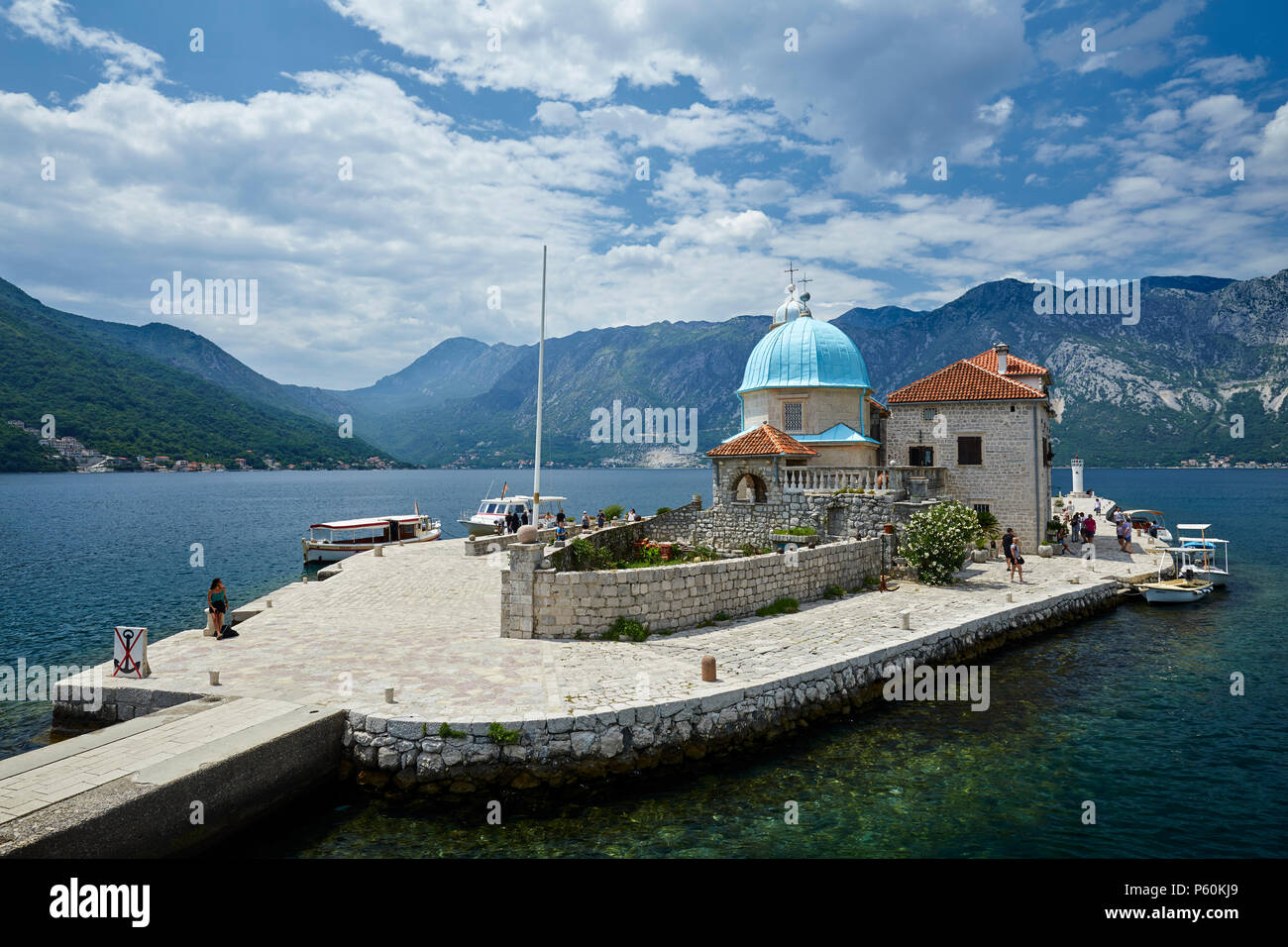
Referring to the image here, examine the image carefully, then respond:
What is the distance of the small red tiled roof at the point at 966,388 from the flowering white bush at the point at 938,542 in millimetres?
7743

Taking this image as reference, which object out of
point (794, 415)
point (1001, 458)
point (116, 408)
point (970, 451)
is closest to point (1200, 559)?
point (1001, 458)

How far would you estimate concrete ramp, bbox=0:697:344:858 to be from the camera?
765 centimetres

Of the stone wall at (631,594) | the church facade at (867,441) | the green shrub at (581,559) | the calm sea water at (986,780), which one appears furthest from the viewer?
the church facade at (867,441)

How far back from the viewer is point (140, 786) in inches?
328

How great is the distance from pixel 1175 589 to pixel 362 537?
4571 cm

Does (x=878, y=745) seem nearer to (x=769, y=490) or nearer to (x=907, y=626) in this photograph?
(x=907, y=626)

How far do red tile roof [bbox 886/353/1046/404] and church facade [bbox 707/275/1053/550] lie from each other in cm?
5

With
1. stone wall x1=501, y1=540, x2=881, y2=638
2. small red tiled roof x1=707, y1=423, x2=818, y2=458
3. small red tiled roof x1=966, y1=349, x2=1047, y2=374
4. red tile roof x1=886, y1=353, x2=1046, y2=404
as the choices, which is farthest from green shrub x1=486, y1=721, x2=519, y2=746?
small red tiled roof x1=966, y1=349, x2=1047, y2=374

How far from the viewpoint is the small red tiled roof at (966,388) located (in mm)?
30375

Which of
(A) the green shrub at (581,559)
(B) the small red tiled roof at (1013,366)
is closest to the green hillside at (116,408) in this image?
(A) the green shrub at (581,559)

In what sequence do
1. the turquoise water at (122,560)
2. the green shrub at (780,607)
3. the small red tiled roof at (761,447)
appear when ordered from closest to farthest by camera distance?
the green shrub at (780,607) → the turquoise water at (122,560) → the small red tiled roof at (761,447)

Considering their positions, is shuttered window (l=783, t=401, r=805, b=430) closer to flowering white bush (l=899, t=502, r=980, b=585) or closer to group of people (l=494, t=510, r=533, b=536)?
flowering white bush (l=899, t=502, r=980, b=585)

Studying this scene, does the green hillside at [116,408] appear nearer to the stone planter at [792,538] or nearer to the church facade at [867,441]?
the church facade at [867,441]
